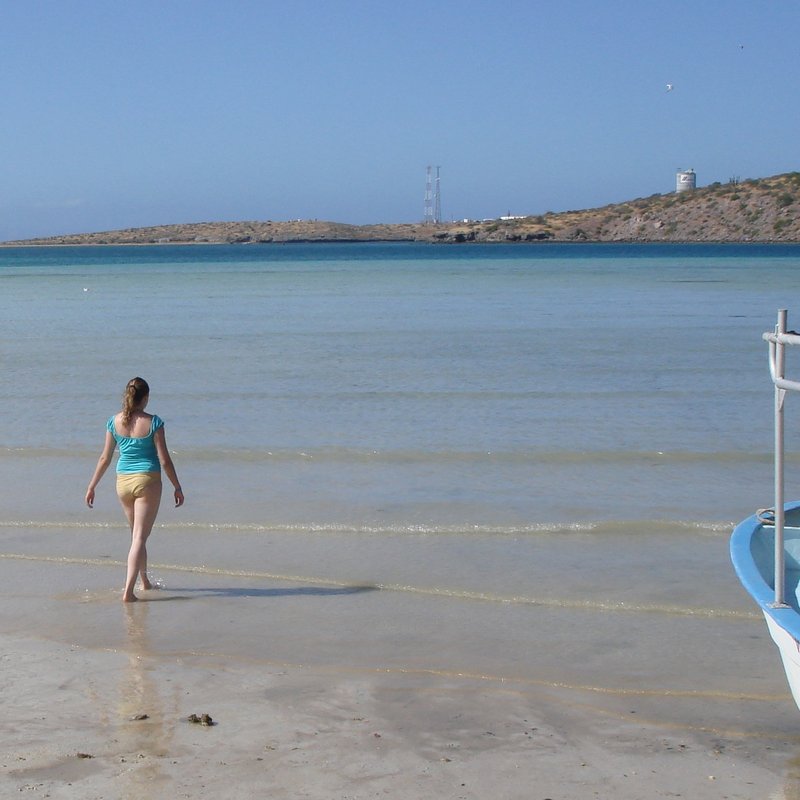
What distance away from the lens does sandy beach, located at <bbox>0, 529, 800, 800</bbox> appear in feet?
15.3

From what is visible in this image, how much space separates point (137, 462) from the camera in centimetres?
698

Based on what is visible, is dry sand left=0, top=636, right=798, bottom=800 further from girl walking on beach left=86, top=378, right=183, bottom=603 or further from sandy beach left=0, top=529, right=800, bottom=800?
girl walking on beach left=86, top=378, right=183, bottom=603

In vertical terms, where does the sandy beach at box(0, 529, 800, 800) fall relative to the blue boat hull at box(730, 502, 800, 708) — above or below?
below

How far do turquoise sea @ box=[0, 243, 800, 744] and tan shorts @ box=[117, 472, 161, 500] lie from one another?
0.75 meters

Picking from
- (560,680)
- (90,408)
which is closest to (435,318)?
(90,408)

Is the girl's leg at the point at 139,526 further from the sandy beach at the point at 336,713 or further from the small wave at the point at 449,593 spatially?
the small wave at the point at 449,593

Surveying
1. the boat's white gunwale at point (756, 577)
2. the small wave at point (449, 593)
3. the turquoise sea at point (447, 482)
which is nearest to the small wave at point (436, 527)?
the turquoise sea at point (447, 482)

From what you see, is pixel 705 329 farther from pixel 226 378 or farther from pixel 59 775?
pixel 59 775

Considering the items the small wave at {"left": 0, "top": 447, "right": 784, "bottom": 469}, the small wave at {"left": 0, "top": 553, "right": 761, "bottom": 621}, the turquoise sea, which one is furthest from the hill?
the small wave at {"left": 0, "top": 553, "right": 761, "bottom": 621}

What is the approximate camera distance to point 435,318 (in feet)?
95.8

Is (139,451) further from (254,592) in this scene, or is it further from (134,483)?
(254,592)

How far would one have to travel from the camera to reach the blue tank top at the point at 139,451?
6.95 metres

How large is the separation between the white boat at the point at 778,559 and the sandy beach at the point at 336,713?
0.53 meters

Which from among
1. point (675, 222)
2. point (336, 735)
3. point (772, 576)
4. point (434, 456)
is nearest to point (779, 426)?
point (772, 576)
